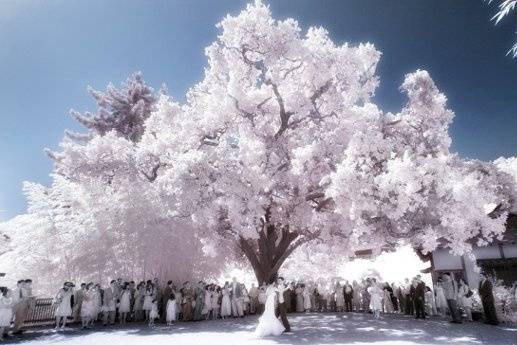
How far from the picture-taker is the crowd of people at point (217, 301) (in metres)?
14.2

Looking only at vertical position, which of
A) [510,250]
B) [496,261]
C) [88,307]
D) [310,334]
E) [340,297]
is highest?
[510,250]

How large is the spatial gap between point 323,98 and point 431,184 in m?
5.85

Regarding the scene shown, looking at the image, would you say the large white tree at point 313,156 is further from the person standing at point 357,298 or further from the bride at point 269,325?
the bride at point 269,325

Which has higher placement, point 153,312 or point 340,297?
point 340,297

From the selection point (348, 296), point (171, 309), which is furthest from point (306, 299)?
point (171, 309)

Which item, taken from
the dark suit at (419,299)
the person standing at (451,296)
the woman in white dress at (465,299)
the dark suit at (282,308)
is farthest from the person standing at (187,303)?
the woman in white dress at (465,299)

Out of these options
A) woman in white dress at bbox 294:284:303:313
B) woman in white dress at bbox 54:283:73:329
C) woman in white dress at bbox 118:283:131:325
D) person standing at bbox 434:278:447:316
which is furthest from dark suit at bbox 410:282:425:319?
woman in white dress at bbox 54:283:73:329

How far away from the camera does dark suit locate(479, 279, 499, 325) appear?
13.7 metres

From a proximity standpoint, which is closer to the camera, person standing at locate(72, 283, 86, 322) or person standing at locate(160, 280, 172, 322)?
person standing at locate(72, 283, 86, 322)

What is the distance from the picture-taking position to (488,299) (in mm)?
13891

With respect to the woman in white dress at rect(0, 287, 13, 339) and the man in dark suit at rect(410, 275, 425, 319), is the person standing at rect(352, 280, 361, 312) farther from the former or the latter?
the woman in white dress at rect(0, 287, 13, 339)

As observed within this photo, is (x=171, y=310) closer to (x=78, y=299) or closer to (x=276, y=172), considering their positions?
(x=78, y=299)

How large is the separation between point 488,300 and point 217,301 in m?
11.4

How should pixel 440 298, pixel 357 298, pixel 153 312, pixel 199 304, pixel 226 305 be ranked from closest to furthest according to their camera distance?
pixel 153 312, pixel 440 298, pixel 199 304, pixel 226 305, pixel 357 298
